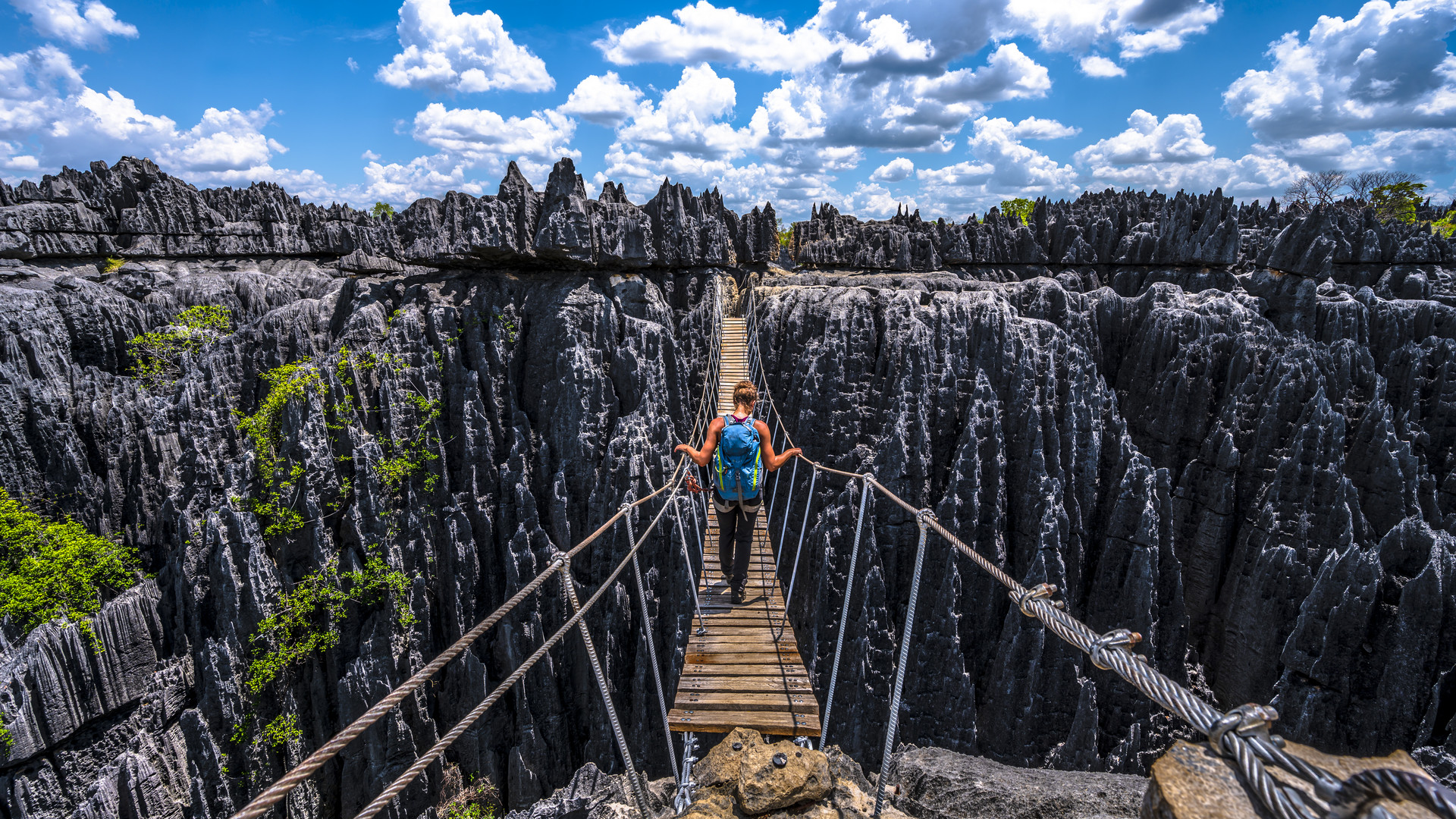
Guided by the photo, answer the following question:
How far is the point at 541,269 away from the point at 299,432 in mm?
6623

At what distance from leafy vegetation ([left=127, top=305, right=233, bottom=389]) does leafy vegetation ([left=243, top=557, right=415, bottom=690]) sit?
25.0ft

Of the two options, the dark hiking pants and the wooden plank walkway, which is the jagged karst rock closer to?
the wooden plank walkway

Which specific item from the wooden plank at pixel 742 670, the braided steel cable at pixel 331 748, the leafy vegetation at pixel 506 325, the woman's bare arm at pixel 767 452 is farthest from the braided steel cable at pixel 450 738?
the leafy vegetation at pixel 506 325

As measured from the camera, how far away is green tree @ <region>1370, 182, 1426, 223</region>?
98.3 ft

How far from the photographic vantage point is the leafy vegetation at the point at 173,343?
15180 millimetres

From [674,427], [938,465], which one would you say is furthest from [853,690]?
[674,427]

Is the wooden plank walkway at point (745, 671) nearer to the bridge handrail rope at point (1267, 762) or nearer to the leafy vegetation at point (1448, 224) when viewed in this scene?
the bridge handrail rope at point (1267, 762)

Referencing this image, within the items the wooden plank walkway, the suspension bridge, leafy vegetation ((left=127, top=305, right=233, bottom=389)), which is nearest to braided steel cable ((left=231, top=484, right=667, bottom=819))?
the suspension bridge

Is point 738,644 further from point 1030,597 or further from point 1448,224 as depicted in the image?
point 1448,224

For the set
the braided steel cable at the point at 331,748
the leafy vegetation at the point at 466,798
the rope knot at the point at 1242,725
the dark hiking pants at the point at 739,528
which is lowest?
the leafy vegetation at the point at 466,798

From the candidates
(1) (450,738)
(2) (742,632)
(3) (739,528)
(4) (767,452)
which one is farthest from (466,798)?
(1) (450,738)

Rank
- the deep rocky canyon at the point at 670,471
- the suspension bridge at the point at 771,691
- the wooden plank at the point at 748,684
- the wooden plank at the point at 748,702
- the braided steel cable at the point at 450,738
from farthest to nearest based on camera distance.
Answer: the deep rocky canyon at the point at 670,471
the wooden plank at the point at 748,684
the wooden plank at the point at 748,702
the braided steel cable at the point at 450,738
the suspension bridge at the point at 771,691

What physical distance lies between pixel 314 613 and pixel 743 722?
13.2 meters

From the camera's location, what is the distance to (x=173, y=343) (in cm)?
1577
